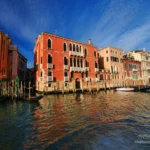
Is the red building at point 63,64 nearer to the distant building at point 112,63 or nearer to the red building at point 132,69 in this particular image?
the distant building at point 112,63

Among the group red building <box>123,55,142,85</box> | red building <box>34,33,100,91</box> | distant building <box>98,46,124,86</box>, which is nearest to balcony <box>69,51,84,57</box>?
red building <box>34,33,100,91</box>

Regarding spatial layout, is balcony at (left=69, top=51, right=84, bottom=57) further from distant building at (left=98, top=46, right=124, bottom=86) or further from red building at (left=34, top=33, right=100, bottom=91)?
distant building at (left=98, top=46, right=124, bottom=86)

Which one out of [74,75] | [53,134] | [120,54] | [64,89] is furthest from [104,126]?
[120,54]

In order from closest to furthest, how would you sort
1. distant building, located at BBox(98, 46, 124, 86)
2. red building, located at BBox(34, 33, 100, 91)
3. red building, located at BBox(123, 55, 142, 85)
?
red building, located at BBox(34, 33, 100, 91), distant building, located at BBox(98, 46, 124, 86), red building, located at BBox(123, 55, 142, 85)

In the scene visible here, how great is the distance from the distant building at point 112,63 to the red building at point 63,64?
541cm

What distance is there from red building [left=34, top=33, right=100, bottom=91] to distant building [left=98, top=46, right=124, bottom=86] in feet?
17.7

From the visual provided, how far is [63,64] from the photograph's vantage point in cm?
2209

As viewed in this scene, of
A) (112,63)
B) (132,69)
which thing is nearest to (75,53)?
(112,63)

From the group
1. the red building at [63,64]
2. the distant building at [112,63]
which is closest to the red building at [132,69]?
the distant building at [112,63]

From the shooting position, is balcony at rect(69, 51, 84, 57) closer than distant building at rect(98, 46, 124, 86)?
Yes

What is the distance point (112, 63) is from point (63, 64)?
14909 millimetres

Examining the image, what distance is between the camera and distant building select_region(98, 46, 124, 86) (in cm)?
3080

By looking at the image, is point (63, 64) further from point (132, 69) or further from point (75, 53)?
point (132, 69)

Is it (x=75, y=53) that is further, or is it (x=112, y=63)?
(x=112, y=63)
